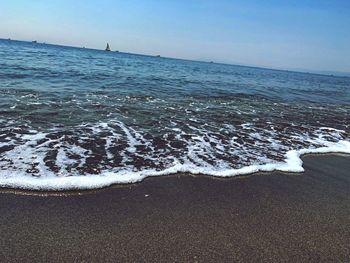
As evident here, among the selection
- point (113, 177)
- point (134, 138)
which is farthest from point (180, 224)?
point (134, 138)

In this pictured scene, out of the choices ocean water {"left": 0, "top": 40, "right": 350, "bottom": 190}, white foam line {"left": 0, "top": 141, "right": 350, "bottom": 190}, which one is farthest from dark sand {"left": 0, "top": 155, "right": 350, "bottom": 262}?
ocean water {"left": 0, "top": 40, "right": 350, "bottom": 190}

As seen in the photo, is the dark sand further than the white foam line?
No

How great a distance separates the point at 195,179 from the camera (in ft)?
18.2

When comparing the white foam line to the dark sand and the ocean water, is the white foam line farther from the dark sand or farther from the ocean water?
the dark sand

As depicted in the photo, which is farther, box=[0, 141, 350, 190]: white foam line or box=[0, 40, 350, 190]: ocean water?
box=[0, 40, 350, 190]: ocean water

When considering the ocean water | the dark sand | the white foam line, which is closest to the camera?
the dark sand

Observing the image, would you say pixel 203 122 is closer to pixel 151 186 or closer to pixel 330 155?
pixel 330 155

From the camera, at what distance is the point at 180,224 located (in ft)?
13.1

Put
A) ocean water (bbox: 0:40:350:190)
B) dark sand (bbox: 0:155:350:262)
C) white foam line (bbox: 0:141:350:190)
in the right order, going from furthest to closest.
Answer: ocean water (bbox: 0:40:350:190) < white foam line (bbox: 0:141:350:190) < dark sand (bbox: 0:155:350:262)

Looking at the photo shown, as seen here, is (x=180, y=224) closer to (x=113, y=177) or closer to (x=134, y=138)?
(x=113, y=177)

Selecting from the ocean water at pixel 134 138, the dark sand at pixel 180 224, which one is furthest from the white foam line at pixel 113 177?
the dark sand at pixel 180 224

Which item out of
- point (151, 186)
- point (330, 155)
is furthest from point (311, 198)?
point (330, 155)

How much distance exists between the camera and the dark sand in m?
3.39

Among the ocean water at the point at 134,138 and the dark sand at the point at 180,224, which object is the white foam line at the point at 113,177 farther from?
the dark sand at the point at 180,224
